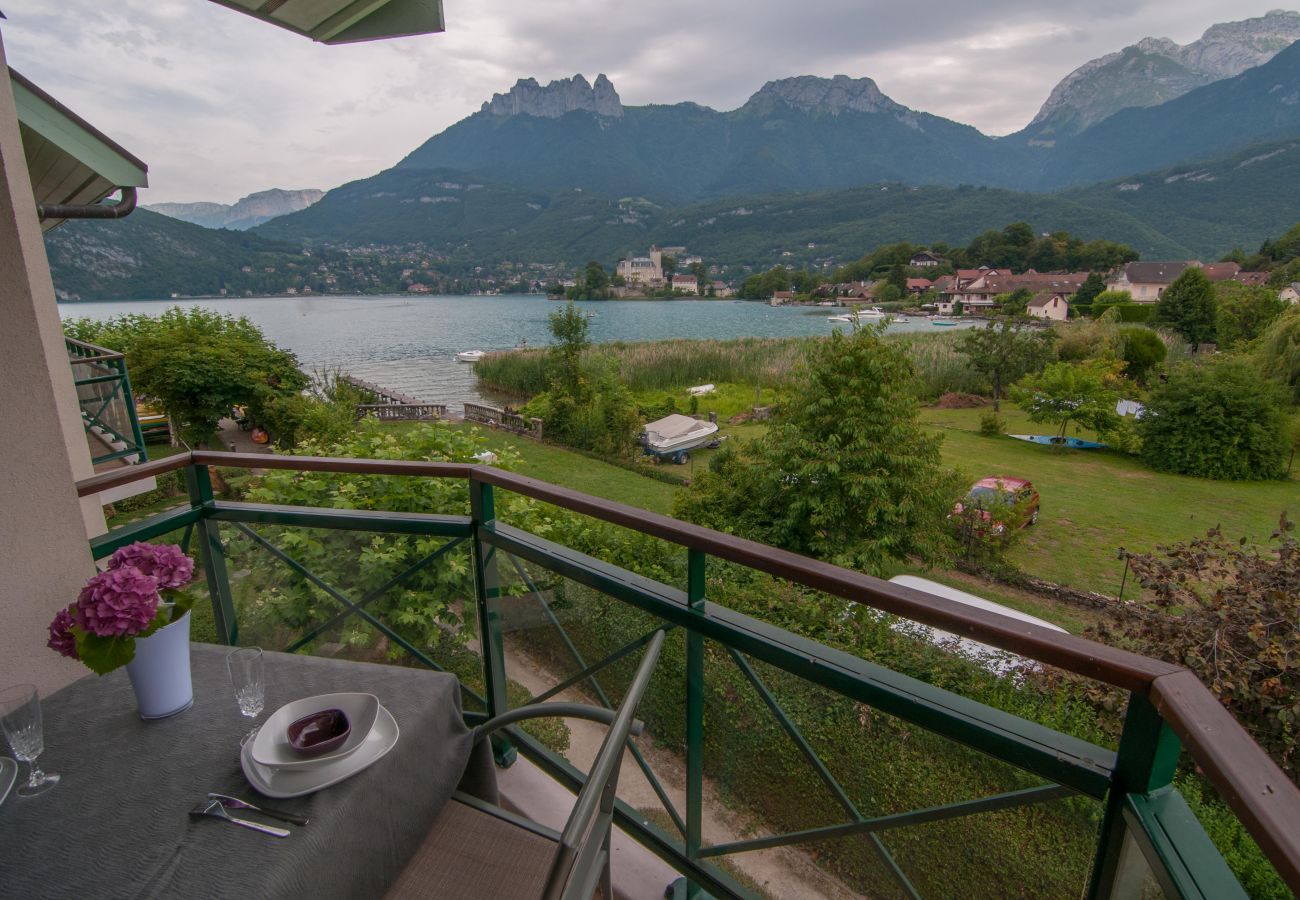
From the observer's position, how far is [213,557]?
228cm

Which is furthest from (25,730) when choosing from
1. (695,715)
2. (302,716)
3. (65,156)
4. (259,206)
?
(259,206)

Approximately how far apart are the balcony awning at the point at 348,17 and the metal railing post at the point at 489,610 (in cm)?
Answer: 134

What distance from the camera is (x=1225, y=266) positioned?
4156 centimetres

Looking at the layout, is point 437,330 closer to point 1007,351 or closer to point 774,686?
point 1007,351

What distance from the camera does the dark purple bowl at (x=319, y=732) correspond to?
102cm

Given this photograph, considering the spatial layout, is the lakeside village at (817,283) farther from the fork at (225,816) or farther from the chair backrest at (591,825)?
the chair backrest at (591,825)

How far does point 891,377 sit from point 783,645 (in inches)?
220

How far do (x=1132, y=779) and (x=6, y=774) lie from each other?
173 centimetres

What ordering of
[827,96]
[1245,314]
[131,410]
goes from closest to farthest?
[131,410], [1245,314], [827,96]

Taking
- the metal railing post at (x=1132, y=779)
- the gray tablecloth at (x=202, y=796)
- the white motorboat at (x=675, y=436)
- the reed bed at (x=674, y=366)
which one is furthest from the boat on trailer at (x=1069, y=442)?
the gray tablecloth at (x=202, y=796)

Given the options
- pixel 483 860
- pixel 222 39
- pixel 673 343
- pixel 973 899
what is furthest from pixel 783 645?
pixel 673 343

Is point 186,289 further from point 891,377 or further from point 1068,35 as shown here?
point 1068,35

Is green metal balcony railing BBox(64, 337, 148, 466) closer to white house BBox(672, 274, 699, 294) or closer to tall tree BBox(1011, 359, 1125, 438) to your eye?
tall tree BBox(1011, 359, 1125, 438)

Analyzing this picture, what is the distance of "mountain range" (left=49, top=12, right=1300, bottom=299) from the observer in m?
76.8
